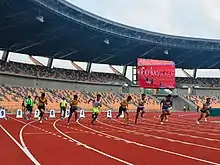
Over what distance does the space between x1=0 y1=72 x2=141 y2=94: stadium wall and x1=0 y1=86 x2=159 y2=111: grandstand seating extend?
1.61 meters

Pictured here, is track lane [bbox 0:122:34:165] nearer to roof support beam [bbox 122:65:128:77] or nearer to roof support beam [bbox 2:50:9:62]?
roof support beam [bbox 2:50:9:62]

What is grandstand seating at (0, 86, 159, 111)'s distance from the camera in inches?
1291

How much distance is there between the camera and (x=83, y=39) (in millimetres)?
41312

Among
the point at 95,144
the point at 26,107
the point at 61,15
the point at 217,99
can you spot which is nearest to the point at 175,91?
the point at 217,99

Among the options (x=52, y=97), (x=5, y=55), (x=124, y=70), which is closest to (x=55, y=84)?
(x=52, y=97)

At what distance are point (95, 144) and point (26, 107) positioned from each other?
12.2 metres

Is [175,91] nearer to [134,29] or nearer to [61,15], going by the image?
[134,29]

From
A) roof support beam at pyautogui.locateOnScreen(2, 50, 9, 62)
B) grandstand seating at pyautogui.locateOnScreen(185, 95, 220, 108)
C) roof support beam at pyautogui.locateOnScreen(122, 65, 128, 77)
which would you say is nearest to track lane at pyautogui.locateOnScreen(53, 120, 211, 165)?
roof support beam at pyautogui.locateOnScreen(2, 50, 9, 62)

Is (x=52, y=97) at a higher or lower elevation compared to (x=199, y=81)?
lower

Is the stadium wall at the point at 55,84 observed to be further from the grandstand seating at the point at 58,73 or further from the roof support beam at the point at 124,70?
the roof support beam at the point at 124,70

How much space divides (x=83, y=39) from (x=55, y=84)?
24.8ft

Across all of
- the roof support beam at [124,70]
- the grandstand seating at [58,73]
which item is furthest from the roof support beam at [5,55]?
the roof support beam at [124,70]

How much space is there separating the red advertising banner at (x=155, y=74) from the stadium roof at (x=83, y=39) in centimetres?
403

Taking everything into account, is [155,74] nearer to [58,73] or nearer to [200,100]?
[58,73]
